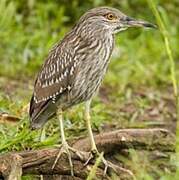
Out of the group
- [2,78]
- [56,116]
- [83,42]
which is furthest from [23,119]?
[2,78]

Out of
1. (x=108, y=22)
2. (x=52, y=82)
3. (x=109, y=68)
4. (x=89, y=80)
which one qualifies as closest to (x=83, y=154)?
(x=89, y=80)

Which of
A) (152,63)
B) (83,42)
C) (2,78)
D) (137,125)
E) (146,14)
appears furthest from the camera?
(146,14)

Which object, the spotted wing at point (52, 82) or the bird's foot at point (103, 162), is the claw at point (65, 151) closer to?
the bird's foot at point (103, 162)

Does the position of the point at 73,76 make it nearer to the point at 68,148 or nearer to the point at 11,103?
the point at 68,148

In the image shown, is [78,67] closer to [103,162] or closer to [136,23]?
[136,23]

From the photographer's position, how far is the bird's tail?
6.92 m

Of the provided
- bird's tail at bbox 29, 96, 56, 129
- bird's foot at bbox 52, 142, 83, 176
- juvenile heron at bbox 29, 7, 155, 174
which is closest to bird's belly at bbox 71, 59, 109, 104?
juvenile heron at bbox 29, 7, 155, 174

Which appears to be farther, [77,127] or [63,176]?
[77,127]

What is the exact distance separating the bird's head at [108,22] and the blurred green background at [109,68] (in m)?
0.88

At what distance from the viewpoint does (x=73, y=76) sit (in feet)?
22.3

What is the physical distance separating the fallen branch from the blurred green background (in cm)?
23

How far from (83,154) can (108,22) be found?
1.14 meters

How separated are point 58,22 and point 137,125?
3089 millimetres

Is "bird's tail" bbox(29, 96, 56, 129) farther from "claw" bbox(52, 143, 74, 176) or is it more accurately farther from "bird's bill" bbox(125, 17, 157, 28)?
"bird's bill" bbox(125, 17, 157, 28)
